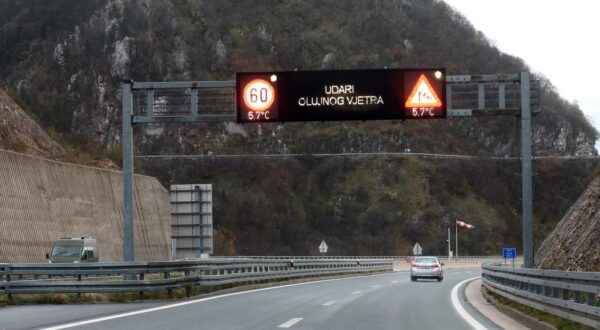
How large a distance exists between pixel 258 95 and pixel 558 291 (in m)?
13.7

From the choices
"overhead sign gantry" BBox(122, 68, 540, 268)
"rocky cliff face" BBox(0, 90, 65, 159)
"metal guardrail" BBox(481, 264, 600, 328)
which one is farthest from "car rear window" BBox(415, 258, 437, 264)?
"rocky cliff face" BBox(0, 90, 65, 159)

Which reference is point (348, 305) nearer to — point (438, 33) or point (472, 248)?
point (472, 248)

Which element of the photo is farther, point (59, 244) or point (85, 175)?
point (85, 175)

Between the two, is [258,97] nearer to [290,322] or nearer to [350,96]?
[350,96]

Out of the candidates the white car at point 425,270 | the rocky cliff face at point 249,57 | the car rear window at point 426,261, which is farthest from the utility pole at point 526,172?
the rocky cliff face at point 249,57

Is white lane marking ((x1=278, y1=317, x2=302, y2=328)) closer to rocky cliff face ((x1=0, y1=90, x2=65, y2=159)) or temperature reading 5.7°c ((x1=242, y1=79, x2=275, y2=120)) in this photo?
temperature reading 5.7°c ((x1=242, y1=79, x2=275, y2=120))

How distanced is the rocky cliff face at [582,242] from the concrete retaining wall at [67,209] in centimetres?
2069

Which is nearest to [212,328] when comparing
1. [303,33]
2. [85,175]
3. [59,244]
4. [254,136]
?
[59,244]

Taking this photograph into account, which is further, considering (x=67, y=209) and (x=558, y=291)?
(x=67, y=209)

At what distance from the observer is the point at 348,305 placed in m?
21.0

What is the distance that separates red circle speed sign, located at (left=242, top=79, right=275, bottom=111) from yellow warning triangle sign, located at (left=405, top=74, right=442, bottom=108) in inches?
165

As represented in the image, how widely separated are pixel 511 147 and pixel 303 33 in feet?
144

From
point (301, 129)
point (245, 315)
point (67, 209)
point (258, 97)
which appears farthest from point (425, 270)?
point (301, 129)

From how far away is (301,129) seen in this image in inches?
4764
